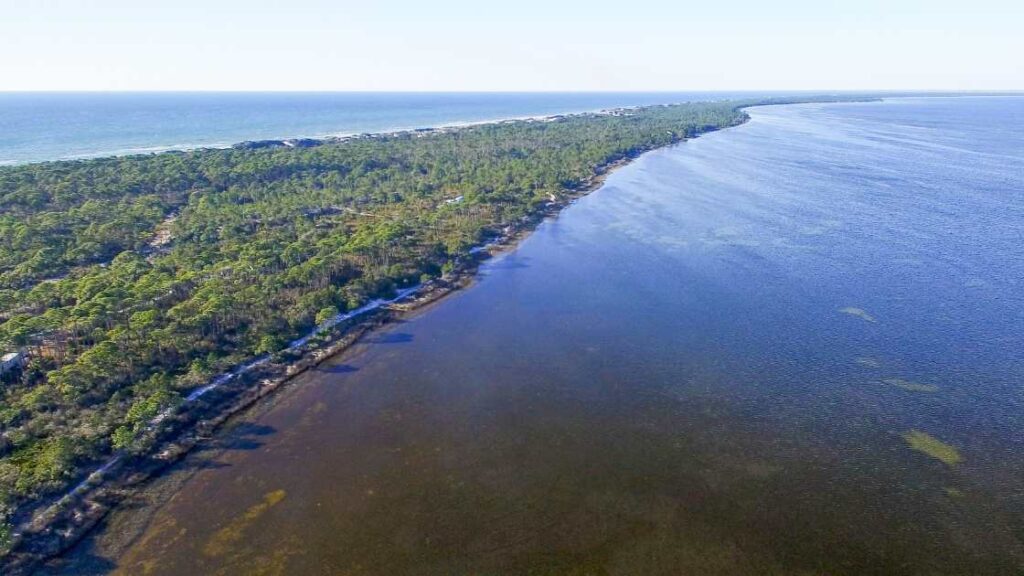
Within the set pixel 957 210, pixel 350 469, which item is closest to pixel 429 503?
pixel 350 469

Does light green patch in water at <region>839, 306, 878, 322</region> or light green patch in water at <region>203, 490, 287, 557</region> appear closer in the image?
light green patch in water at <region>203, 490, 287, 557</region>

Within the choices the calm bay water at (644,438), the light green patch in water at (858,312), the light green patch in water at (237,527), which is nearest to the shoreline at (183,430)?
the calm bay water at (644,438)

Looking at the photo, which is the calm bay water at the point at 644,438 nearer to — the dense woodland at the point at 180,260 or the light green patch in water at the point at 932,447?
the light green patch in water at the point at 932,447

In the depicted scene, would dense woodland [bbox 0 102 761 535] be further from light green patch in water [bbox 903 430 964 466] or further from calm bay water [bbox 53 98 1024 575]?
light green patch in water [bbox 903 430 964 466]

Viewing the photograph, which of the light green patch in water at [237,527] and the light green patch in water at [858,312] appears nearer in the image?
the light green patch in water at [237,527]

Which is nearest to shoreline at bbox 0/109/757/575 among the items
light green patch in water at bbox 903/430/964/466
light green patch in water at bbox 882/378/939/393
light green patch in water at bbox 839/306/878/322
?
light green patch in water at bbox 839/306/878/322

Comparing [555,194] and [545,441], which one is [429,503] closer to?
[545,441]

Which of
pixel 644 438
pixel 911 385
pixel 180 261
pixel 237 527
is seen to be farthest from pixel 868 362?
pixel 180 261
